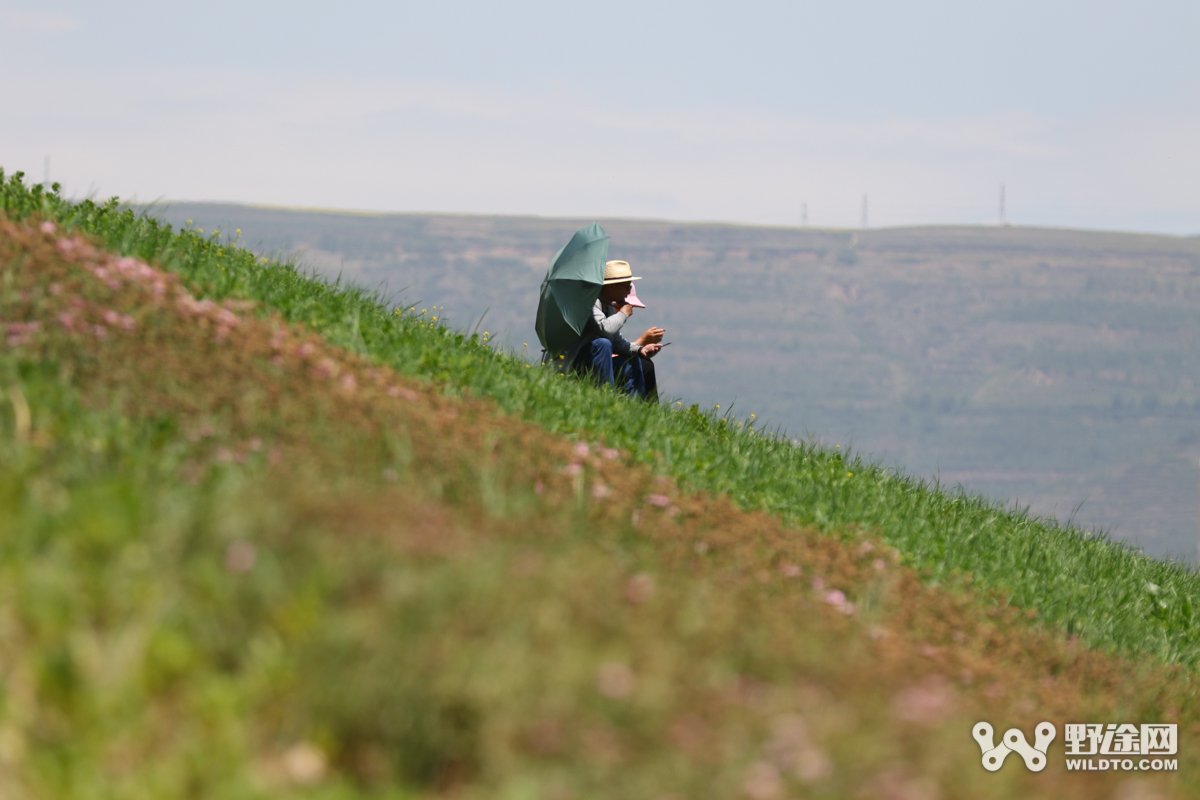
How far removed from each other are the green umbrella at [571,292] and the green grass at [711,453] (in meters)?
1.41

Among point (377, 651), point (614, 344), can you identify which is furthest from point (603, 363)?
point (377, 651)

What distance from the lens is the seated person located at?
1205 centimetres

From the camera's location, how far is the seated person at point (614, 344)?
1205cm

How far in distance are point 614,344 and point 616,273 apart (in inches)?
33.9

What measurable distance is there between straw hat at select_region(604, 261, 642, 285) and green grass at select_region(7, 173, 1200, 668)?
217 cm

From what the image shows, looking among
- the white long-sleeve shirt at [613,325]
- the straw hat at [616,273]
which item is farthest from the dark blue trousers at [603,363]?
the straw hat at [616,273]

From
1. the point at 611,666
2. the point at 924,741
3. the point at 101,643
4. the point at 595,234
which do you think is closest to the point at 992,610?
the point at 924,741

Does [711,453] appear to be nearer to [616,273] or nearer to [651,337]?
[651,337]

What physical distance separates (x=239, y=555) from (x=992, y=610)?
5.34 meters

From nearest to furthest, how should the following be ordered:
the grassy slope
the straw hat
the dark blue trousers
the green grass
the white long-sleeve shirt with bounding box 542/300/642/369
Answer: the grassy slope → the green grass → the dark blue trousers → the white long-sleeve shirt with bounding box 542/300/642/369 → the straw hat

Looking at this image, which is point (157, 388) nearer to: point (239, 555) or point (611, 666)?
point (239, 555)

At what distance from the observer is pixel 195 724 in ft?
10.6

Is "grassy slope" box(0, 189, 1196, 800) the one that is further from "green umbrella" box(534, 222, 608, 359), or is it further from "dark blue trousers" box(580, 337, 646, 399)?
"green umbrella" box(534, 222, 608, 359)

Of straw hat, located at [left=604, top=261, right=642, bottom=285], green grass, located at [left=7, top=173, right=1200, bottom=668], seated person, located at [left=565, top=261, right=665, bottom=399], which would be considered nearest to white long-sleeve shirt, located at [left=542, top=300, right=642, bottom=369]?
seated person, located at [left=565, top=261, right=665, bottom=399]
